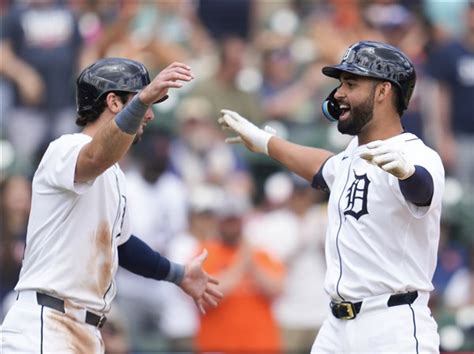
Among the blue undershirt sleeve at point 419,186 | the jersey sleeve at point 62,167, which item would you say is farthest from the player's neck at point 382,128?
the jersey sleeve at point 62,167

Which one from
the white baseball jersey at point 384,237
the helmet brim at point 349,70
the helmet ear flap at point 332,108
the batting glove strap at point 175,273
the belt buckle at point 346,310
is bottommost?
the batting glove strap at point 175,273

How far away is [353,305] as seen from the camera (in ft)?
20.5

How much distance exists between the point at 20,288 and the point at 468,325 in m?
4.35

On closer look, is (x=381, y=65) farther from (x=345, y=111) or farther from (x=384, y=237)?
(x=384, y=237)

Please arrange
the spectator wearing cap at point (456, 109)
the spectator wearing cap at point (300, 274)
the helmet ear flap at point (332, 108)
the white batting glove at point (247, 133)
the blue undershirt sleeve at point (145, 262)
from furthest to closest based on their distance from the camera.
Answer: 1. the spectator wearing cap at point (456, 109)
2. the spectator wearing cap at point (300, 274)
3. the white batting glove at point (247, 133)
4. the blue undershirt sleeve at point (145, 262)
5. the helmet ear flap at point (332, 108)

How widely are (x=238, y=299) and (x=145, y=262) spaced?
3.22m

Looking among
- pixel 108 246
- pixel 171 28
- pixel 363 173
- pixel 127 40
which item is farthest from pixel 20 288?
pixel 171 28

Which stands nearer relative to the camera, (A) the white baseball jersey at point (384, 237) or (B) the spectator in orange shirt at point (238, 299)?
(A) the white baseball jersey at point (384, 237)

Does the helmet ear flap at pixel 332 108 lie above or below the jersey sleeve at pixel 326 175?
above

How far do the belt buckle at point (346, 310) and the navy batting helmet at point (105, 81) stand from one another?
4.88 ft

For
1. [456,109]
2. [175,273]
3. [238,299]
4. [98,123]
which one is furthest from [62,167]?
[456,109]

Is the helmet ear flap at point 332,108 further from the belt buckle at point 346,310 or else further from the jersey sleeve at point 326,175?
the belt buckle at point 346,310

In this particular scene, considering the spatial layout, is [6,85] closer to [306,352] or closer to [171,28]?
[171,28]

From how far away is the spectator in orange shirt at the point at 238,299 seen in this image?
9992 millimetres
